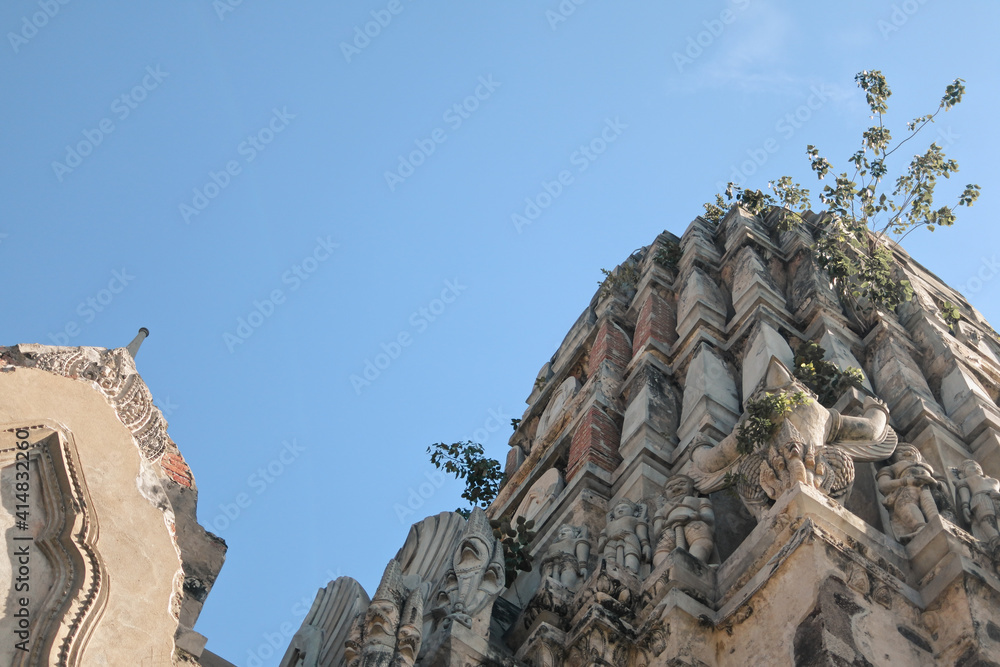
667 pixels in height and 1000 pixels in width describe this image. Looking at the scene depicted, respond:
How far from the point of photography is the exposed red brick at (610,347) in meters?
15.1

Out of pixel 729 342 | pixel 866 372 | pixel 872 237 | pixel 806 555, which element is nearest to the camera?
pixel 806 555

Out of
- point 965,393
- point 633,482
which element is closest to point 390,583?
point 633,482

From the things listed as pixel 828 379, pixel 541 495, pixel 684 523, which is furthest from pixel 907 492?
pixel 541 495

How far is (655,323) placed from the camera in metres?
15.1

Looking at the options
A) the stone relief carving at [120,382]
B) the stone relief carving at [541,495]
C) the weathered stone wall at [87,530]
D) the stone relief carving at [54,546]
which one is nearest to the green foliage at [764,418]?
the stone relief carving at [541,495]

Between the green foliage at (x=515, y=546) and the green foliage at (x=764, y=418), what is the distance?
7.88 feet

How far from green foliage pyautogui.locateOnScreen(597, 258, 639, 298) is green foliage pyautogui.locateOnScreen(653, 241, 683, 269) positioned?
523mm

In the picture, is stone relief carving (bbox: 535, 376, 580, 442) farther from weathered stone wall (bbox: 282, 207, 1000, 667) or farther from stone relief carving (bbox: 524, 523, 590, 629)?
stone relief carving (bbox: 524, 523, 590, 629)

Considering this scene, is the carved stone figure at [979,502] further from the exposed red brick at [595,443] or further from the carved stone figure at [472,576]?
the exposed red brick at [595,443]

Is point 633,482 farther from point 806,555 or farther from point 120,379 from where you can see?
point 120,379

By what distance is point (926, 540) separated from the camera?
780 cm

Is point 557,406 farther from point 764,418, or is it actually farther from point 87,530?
point 87,530

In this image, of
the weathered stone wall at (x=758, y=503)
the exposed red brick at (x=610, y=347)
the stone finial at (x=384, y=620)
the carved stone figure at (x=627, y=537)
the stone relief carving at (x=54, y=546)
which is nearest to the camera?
the stone relief carving at (x=54, y=546)

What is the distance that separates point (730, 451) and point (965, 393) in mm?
3304
